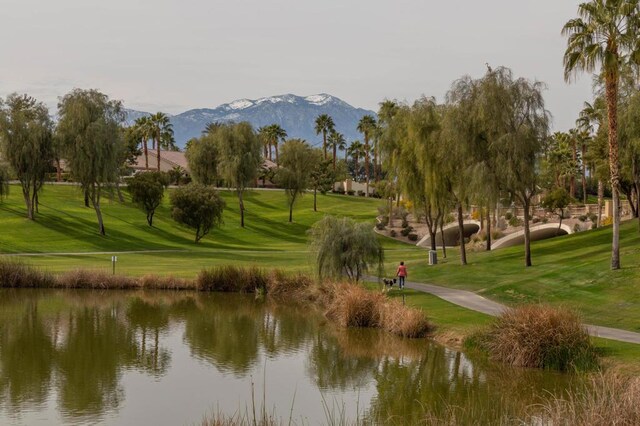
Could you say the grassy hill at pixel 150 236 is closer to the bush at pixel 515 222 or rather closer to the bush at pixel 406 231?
the bush at pixel 406 231

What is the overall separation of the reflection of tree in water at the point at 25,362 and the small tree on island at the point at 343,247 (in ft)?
48.3

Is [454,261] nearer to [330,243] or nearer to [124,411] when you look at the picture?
[330,243]

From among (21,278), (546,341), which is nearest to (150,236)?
(21,278)

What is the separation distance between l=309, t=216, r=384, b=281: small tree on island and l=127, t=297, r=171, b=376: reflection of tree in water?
29.4 ft

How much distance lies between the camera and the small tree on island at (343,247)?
3959 centimetres

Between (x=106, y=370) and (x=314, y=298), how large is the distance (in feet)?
59.1

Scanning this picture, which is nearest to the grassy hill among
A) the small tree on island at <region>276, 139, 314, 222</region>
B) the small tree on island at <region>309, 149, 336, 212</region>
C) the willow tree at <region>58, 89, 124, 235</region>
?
the small tree on island at <region>309, 149, 336, 212</region>

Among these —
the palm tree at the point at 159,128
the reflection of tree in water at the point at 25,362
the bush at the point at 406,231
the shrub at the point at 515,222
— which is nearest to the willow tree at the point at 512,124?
the reflection of tree in water at the point at 25,362

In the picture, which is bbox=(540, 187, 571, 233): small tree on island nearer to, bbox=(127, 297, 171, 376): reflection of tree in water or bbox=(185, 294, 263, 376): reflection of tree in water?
bbox=(185, 294, 263, 376): reflection of tree in water

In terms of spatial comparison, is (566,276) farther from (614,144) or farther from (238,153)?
(238,153)

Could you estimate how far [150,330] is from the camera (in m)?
34.0

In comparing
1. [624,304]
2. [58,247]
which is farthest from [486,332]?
[58,247]

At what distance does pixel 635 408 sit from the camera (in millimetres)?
13820

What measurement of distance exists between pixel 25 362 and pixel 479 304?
20.5 meters
